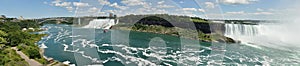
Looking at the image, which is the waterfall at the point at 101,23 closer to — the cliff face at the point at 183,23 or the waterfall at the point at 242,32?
the cliff face at the point at 183,23

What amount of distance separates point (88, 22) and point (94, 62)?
26635 mm

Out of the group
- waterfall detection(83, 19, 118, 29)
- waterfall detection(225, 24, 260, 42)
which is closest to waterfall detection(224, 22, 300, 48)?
waterfall detection(225, 24, 260, 42)

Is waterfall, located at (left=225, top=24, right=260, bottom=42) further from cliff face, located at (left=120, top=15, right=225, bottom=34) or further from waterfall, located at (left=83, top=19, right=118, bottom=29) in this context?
waterfall, located at (left=83, top=19, right=118, bottom=29)

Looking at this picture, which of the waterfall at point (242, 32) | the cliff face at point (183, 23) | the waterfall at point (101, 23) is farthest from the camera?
the waterfall at point (101, 23)

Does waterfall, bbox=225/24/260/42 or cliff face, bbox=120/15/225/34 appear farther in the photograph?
waterfall, bbox=225/24/260/42

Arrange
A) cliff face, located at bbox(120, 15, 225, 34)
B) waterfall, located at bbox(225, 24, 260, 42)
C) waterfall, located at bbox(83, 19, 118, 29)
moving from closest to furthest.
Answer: cliff face, located at bbox(120, 15, 225, 34) < waterfall, located at bbox(225, 24, 260, 42) < waterfall, located at bbox(83, 19, 118, 29)

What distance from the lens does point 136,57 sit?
40.3ft

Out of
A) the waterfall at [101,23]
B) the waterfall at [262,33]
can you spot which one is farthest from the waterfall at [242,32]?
the waterfall at [101,23]

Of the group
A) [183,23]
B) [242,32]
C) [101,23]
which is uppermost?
[183,23]

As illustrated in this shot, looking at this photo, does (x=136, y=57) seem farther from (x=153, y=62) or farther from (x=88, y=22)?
(x=88, y=22)

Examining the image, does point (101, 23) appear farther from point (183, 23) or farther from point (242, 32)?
point (242, 32)

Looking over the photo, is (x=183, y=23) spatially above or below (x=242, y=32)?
above

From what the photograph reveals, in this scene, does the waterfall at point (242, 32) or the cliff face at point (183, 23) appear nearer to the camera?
the cliff face at point (183, 23)

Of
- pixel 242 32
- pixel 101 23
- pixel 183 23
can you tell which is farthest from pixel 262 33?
pixel 101 23
